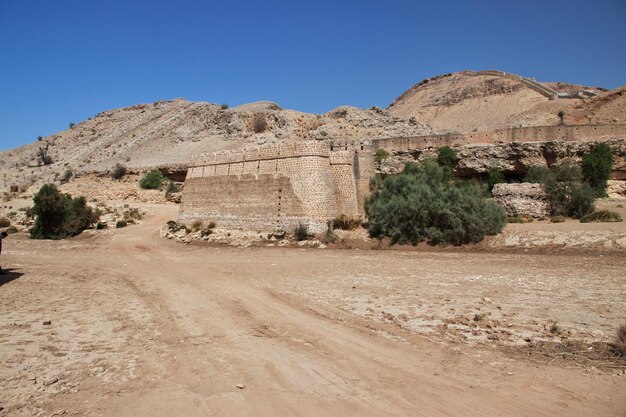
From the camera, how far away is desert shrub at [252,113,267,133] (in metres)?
40.3

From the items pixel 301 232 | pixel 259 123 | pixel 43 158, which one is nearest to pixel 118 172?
pixel 259 123

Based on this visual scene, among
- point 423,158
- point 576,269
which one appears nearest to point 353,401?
point 576,269

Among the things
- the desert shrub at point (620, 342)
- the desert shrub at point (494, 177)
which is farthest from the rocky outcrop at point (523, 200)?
the desert shrub at point (620, 342)

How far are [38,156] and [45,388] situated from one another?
56.8m

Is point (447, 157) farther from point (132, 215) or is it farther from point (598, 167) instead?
point (132, 215)

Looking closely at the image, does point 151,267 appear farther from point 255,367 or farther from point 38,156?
point 38,156

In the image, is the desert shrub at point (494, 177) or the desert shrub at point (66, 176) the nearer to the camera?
the desert shrub at point (494, 177)

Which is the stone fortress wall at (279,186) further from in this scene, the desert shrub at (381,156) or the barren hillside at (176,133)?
the barren hillside at (176,133)

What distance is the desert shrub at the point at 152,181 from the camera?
3603cm

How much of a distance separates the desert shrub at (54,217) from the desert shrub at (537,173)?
23780 mm

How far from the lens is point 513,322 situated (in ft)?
25.0

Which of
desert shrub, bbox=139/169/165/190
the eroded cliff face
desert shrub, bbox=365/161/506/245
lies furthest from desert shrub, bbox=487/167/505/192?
desert shrub, bbox=139/169/165/190

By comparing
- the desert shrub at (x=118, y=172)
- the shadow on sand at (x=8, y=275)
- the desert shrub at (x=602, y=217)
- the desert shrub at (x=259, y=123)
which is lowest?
the shadow on sand at (x=8, y=275)

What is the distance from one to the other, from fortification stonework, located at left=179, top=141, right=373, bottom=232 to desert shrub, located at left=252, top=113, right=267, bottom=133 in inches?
755
